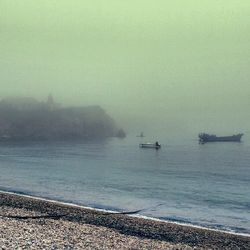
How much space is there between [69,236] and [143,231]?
770cm

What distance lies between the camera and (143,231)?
2917cm

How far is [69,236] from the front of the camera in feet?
76.8

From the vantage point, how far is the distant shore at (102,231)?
73.3 feet

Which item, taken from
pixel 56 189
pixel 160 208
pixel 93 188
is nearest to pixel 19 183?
pixel 56 189

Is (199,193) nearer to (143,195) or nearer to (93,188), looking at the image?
(143,195)

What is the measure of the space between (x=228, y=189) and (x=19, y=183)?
3654cm

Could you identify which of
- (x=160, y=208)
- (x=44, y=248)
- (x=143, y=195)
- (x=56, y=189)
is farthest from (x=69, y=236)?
(x=56, y=189)

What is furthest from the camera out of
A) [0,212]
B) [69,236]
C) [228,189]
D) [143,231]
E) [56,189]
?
[228,189]

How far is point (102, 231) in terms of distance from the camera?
2694 centimetres

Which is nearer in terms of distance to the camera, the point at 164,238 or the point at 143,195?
the point at 164,238

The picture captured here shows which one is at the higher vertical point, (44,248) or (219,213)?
(44,248)

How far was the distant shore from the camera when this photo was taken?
73.3ft

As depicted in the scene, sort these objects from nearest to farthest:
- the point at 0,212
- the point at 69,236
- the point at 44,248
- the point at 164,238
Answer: the point at 44,248 < the point at 69,236 < the point at 164,238 < the point at 0,212

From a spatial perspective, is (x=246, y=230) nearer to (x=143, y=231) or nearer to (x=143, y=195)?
(x=143, y=231)
